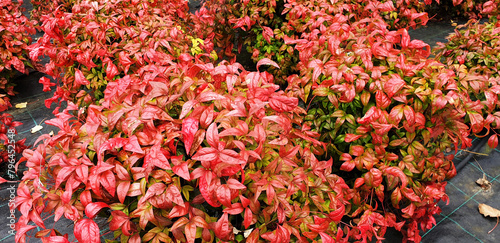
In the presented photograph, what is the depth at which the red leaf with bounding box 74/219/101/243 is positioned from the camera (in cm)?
99

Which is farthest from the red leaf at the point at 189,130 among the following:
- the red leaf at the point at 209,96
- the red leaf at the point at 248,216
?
the red leaf at the point at 248,216

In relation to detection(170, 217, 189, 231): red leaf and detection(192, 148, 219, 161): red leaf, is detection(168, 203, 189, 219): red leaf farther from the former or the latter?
detection(192, 148, 219, 161): red leaf

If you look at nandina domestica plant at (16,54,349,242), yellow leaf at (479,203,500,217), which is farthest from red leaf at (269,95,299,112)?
yellow leaf at (479,203,500,217)

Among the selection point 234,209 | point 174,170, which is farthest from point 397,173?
point 174,170

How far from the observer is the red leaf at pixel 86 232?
0.99m

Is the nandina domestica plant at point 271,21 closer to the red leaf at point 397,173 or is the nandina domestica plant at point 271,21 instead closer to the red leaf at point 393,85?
the red leaf at point 393,85

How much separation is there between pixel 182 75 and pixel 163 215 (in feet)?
1.99

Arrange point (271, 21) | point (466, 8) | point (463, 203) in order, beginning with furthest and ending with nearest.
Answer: point (466, 8)
point (271, 21)
point (463, 203)

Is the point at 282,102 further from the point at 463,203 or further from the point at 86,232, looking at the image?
the point at 463,203

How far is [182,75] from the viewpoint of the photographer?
135 cm

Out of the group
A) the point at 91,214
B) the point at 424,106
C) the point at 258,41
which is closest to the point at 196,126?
the point at 91,214

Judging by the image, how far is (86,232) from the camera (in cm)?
99

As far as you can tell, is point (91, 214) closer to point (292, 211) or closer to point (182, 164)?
point (182, 164)

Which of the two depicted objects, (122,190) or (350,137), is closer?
(122,190)
